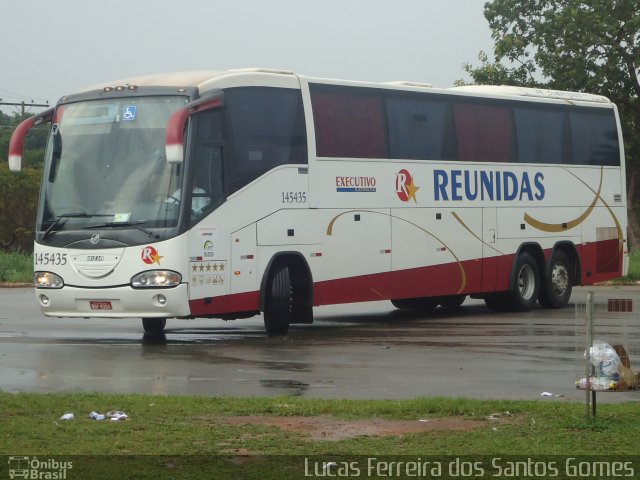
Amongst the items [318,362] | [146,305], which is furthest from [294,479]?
[146,305]

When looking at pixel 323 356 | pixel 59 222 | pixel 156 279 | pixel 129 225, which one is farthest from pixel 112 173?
pixel 323 356

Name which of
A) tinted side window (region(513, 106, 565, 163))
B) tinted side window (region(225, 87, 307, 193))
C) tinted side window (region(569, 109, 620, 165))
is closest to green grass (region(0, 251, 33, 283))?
tinted side window (region(513, 106, 565, 163))

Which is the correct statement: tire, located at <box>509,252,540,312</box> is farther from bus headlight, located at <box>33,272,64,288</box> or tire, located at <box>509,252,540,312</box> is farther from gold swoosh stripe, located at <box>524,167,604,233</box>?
bus headlight, located at <box>33,272,64,288</box>

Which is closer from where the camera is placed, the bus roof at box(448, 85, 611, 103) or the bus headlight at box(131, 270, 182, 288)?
the bus headlight at box(131, 270, 182, 288)

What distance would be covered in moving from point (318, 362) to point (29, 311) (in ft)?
35.5

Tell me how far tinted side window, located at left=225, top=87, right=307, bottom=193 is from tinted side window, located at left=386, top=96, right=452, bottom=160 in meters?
2.34

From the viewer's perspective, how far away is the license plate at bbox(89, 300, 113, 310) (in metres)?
17.5

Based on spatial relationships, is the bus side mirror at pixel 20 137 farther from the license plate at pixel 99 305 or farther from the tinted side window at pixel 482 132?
the tinted side window at pixel 482 132

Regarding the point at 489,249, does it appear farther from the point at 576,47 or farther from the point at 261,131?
the point at 576,47

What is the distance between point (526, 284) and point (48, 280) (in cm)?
985

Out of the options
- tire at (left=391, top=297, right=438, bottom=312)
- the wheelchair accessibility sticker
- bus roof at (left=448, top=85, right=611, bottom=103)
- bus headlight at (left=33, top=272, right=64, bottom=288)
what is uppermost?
bus roof at (left=448, top=85, right=611, bottom=103)

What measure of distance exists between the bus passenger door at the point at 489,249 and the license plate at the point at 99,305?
7.97 m

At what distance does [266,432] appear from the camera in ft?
32.4

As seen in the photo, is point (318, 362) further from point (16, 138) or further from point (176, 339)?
point (16, 138)
